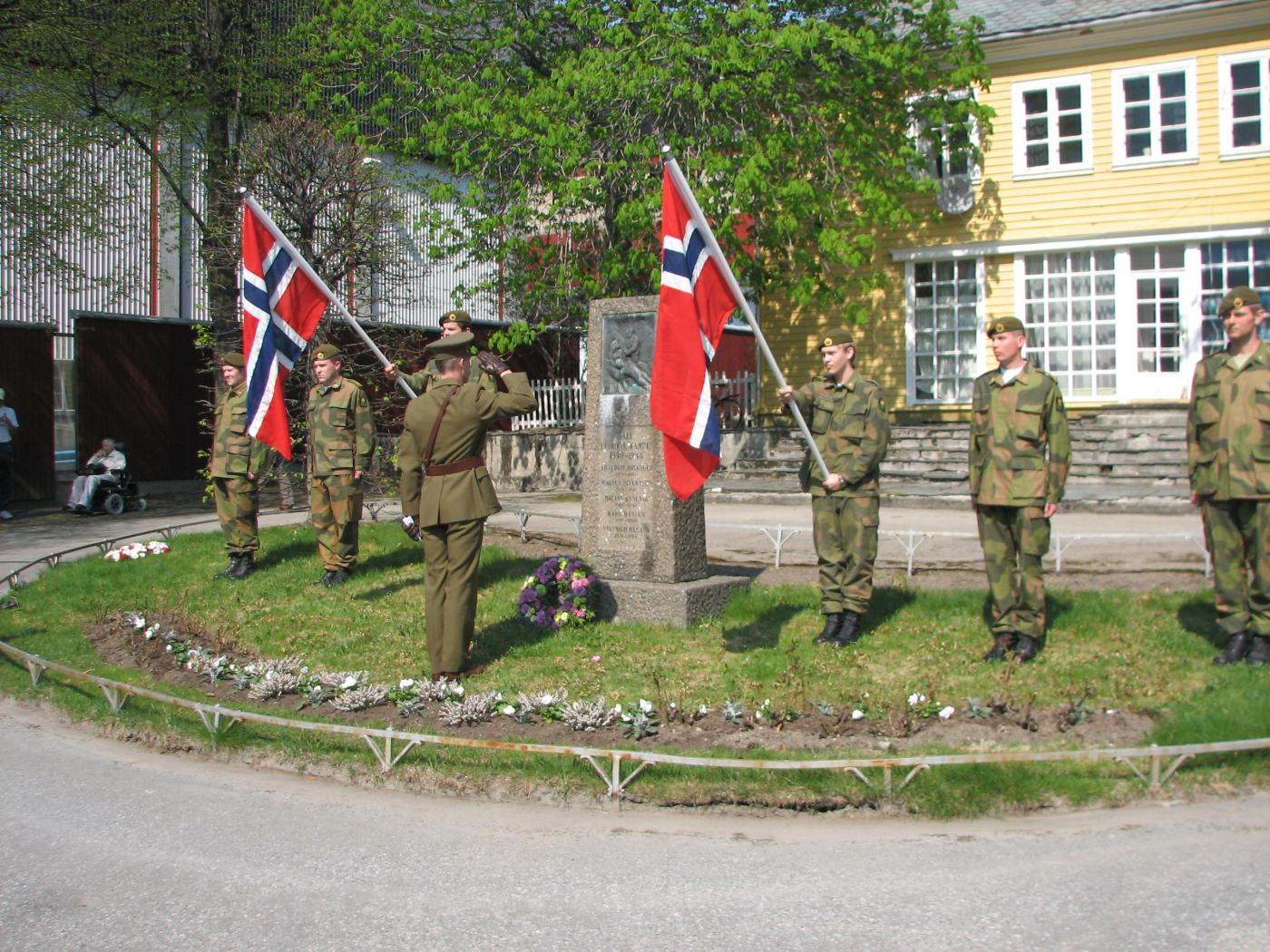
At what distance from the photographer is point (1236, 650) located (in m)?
7.63

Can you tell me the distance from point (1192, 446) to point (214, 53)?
1823 centimetres

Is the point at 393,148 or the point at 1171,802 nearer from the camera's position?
the point at 1171,802

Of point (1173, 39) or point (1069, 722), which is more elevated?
point (1173, 39)

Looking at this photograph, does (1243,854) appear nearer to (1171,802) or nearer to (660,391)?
(1171,802)

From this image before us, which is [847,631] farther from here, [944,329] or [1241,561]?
[944,329]

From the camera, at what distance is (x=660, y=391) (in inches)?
308

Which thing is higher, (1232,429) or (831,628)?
(1232,429)

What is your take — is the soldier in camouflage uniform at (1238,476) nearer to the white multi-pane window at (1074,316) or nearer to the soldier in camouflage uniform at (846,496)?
the soldier in camouflage uniform at (846,496)

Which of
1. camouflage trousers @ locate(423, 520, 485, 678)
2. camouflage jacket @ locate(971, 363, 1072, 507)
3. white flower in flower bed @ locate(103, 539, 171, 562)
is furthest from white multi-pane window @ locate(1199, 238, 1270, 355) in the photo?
white flower in flower bed @ locate(103, 539, 171, 562)

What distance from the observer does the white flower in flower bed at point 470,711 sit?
24.6 feet

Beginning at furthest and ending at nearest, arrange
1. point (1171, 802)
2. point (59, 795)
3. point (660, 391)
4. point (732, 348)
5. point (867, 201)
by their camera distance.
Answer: point (732, 348), point (867, 201), point (660, 391), point (59, 795), point (1171, 802)

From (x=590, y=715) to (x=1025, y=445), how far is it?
3.27 m

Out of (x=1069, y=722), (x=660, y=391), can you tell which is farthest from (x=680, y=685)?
(x=1069, y=722)

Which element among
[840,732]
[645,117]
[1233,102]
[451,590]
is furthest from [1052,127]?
[840,732]
